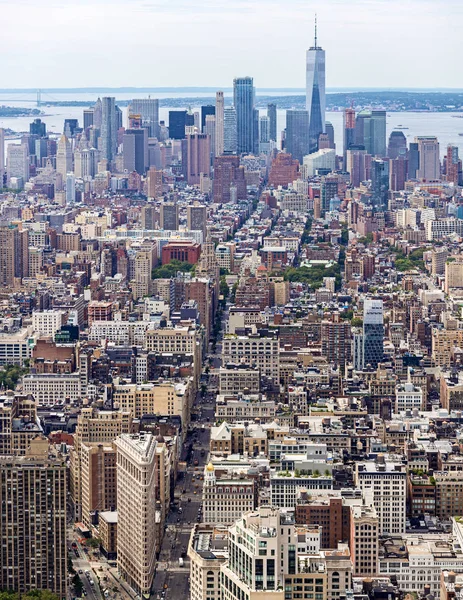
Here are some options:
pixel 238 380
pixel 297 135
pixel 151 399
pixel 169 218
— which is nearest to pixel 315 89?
pixel 297 135

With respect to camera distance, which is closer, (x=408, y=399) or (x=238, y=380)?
(x=408, y=399)

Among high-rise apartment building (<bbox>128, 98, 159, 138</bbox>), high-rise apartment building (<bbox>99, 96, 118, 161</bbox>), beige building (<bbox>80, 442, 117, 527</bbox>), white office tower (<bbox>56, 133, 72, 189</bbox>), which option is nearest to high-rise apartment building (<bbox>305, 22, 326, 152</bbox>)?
high-rise apartment building (<bbox>128, 98, 159, 138</bbox>)

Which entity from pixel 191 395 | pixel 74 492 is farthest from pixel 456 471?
pixel 191 395

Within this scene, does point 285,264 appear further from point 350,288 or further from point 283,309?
point 283,309

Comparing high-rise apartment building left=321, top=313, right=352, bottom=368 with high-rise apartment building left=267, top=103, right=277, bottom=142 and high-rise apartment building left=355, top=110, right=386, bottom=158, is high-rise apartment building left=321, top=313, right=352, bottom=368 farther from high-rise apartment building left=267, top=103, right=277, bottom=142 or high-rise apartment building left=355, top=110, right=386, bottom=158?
high-rise apartment building left=267, top=103, right=277, bottom=142

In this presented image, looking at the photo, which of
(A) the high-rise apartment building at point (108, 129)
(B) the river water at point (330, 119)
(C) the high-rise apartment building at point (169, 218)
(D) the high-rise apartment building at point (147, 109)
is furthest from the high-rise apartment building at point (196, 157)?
(C) the high-rise apartment building at point (169, 218)

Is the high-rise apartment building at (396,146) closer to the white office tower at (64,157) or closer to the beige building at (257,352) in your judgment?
the white office tower at (64,157)

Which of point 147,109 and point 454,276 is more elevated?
point 147,109

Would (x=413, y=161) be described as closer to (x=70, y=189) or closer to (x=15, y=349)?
(x=70, y=189)
